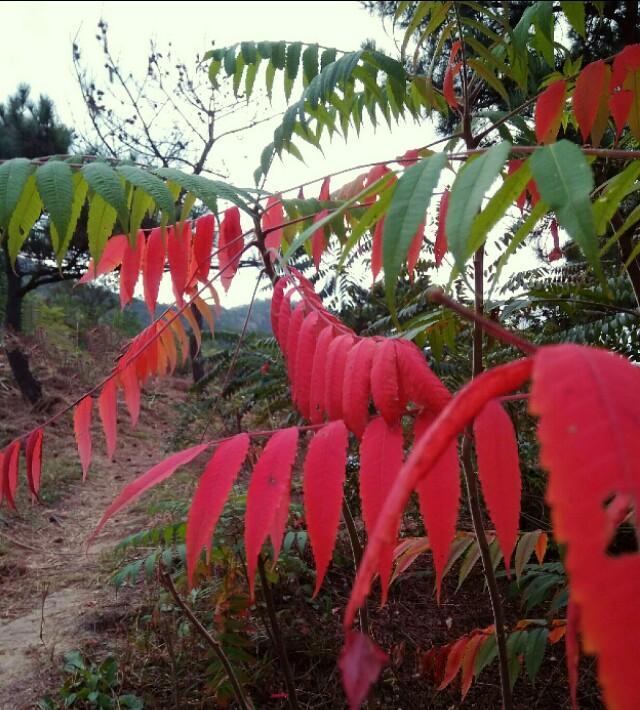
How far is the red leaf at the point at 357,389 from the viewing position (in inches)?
21.8

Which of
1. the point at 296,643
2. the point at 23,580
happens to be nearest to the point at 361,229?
the point at 296,643

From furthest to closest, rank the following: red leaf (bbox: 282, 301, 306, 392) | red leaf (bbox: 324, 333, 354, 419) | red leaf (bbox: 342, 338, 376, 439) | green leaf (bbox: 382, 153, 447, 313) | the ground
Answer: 1. the ground
2. red leaf (bbox: 282, 301, 306, 392)
3. red leaf (bbox: 324, 333, 354, 419)
4. red leaf (bbox: 342, 338, 376, 439)
5. green leaf (bbox: 382, 153, 447, 313)

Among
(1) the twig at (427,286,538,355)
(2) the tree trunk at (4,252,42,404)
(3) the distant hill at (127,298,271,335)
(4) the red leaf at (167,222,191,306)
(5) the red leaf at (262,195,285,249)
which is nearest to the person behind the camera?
(1) the twig at (427,286,538,355)

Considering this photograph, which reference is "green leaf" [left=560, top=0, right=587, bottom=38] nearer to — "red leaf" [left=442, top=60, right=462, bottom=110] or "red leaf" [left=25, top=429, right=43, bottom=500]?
"red leaf" [left=442, top=60, right=462, bottom=110]

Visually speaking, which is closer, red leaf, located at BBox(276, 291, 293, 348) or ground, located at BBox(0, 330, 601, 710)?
red leaf, located at BBox(276, 291, 293, 348)

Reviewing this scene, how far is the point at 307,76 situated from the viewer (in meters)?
1.30

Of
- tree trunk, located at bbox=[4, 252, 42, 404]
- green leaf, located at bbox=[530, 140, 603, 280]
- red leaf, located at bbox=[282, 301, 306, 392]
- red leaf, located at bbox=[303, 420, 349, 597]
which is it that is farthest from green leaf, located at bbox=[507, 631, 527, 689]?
tree trunk, located at bbox=[4, 252, 42, 404]

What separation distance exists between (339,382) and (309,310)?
301mm

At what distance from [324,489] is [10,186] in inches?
26.7

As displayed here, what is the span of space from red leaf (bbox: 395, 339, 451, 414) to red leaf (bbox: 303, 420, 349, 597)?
0.30 feet

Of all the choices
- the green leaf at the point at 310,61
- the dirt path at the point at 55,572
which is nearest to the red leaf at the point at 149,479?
the green leaf at the point at 310,61

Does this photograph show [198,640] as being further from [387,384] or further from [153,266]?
[387,384]

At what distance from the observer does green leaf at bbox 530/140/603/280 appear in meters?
0.40

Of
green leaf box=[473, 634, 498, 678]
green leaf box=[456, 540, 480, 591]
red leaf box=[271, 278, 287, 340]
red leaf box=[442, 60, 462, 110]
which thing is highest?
red leaf box=[442, 60, 462, 110]
